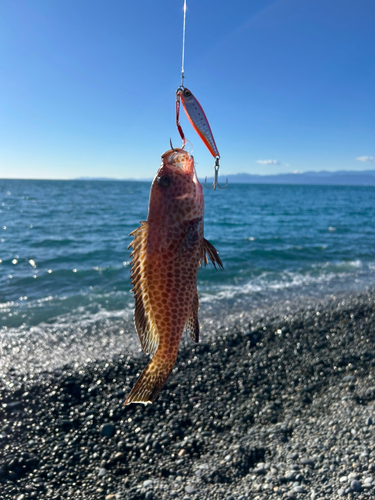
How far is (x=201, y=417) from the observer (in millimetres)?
7957

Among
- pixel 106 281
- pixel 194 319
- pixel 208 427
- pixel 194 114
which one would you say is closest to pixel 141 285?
pixel 194 319

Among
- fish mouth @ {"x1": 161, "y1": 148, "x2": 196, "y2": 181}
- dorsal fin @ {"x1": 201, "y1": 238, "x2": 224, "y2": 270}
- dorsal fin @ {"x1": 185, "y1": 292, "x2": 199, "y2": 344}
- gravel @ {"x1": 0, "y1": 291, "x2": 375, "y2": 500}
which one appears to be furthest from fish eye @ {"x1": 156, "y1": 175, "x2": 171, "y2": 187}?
gravel @ {"x1": 0, "y1": 291, "x2": 375, "y2": 500}

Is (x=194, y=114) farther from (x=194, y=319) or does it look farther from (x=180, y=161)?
(x=194, y=319)

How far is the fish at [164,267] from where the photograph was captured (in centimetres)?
270

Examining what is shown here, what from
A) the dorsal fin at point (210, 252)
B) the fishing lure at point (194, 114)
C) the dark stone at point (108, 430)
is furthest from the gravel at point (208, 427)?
the fishing lure at point (194, 114)

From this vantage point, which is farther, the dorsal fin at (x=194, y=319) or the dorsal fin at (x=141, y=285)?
the dorsal fin at (x=194, y=319)

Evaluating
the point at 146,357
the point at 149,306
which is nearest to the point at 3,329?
the point at 146,357

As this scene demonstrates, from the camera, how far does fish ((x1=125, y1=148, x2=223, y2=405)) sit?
2.70 metres

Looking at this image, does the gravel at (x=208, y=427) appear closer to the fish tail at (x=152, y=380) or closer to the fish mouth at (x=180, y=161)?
the fish tail at (x=152, y=380)

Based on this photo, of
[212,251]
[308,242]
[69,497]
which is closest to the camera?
[212,251]

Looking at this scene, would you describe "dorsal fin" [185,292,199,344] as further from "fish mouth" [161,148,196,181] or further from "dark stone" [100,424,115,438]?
"dark stone" [100,424,115,438]

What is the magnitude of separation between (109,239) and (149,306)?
28033mm

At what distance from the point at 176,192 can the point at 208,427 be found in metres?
6.72

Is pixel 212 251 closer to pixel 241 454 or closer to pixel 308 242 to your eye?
pixel 241 454
